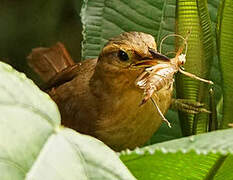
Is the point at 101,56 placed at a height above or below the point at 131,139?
above

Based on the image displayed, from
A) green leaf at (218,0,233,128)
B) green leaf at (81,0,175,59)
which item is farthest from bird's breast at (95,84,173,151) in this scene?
green leaf at (218,0,233,128)

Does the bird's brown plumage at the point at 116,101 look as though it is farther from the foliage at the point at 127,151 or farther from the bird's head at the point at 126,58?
the foliage at the point at 127,151

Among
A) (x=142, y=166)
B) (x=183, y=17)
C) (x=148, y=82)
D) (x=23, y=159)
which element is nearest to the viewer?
(x=23, y=159)

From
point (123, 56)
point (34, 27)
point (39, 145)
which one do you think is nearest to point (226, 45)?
point (123, 56)

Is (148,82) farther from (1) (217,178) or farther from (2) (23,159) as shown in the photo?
(2) (23,159)

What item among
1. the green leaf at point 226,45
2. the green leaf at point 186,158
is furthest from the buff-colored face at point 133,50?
the green leaf at point 186,158

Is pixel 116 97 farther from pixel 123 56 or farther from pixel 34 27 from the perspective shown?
pixel 34 27

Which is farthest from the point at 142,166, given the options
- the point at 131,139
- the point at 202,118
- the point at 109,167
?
the point at 131,139
